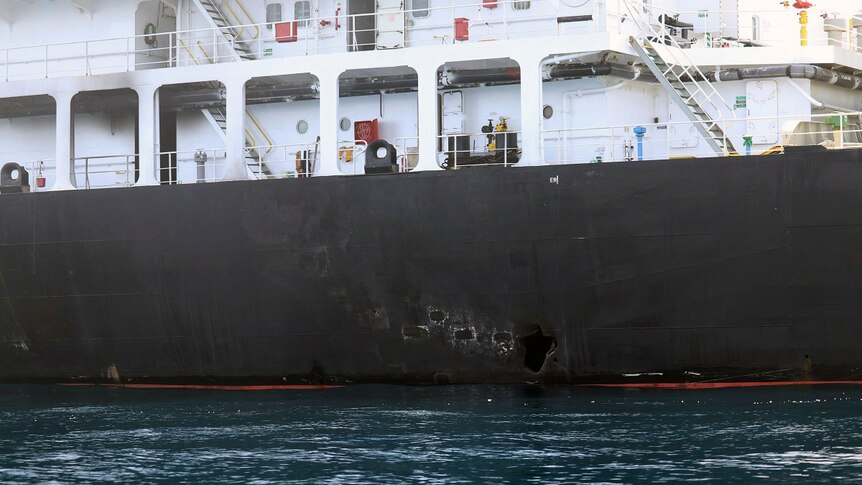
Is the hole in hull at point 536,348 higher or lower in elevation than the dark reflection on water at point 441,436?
higher

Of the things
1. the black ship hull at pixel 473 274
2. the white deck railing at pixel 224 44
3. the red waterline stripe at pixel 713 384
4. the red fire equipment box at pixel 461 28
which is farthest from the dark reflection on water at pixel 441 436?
the white deck railing at pixel 224 44

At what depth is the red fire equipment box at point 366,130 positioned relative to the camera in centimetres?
1748

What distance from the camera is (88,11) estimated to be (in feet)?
63.7

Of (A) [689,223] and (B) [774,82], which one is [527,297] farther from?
(B) [774,82]

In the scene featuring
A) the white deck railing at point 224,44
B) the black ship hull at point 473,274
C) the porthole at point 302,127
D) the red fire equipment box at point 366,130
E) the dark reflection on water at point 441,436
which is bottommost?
the dark reflection on water at point 441,436

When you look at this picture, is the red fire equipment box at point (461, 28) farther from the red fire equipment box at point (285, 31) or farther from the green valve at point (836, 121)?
the green valve at point (836, 121)

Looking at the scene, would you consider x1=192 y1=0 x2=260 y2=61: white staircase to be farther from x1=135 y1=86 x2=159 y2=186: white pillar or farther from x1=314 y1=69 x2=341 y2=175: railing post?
x1=314 y1=69 x2=341 y2=175: railing post

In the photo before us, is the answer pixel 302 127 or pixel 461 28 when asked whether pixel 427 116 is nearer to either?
pixel 461 28

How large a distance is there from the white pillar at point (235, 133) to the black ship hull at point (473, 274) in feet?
1.98

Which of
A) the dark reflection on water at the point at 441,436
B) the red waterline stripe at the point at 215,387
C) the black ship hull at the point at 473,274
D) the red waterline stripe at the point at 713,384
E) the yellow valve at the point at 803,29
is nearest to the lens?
the dark reflection on water at the point at 441,436

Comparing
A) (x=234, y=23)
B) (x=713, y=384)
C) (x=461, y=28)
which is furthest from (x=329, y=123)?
(x=713, y=384)

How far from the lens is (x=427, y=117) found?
16016 millimetres

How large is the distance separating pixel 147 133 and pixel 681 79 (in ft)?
27.0

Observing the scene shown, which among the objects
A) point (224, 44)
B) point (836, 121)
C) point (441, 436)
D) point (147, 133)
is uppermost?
point (224, 44)
